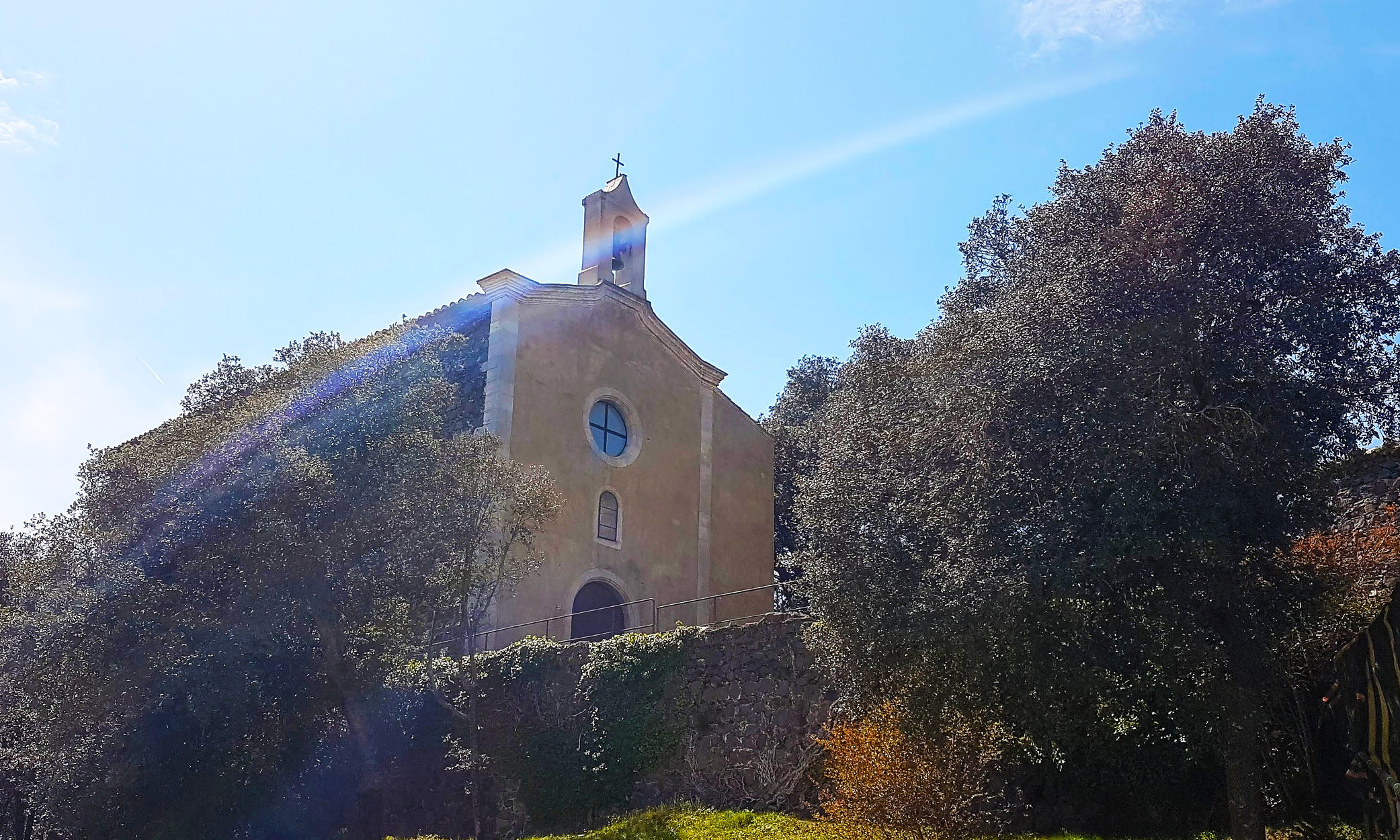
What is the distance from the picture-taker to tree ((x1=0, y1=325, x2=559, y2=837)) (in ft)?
42.9

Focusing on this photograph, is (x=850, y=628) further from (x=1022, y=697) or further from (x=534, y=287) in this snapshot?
(x=534, y=287)

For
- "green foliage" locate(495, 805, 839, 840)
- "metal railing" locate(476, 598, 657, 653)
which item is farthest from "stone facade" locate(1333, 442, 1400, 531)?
"metal railing" locate(476, 598, 657, 653)

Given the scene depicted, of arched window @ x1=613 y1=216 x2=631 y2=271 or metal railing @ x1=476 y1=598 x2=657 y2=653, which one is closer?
metal railing @ x1=476 y1=598 x2=657 y2=653

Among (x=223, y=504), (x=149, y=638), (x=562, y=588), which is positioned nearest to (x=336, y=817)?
(x=149, y=638)

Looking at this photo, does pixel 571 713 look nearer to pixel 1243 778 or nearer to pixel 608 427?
pixel 608 427

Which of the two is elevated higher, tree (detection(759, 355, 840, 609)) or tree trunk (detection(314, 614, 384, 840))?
tree (detection(759, 355, 840, 609))

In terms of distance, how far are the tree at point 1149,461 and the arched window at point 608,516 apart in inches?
439

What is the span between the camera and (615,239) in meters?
24.7

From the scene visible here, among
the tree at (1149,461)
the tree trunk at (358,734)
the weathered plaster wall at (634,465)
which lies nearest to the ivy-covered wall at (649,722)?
the tree trunk at (358,734)

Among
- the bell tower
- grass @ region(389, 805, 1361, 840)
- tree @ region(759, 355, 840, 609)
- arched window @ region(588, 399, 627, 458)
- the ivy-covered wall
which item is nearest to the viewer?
grass @ region(389, 805, 1361, 840)

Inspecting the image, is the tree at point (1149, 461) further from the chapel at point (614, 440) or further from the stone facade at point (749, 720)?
the chapel at point (614, 440)

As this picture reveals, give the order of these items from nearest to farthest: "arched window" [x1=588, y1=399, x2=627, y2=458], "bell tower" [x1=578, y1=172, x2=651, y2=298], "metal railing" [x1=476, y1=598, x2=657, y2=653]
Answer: "metal railing" [x1=476, y1=598, x2=657, y2=653] → "arched window" [x1=588, y1=399, x2=627, y2=458] → "bell tower" [x1=578, y1=172, x2=651, y2=298]

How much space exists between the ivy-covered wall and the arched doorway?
15.8 feet

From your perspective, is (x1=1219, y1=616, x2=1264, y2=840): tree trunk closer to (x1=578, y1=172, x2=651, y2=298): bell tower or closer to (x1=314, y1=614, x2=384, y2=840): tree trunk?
(x1=314, y1=614, x2=384, y2=840): tree trunk
